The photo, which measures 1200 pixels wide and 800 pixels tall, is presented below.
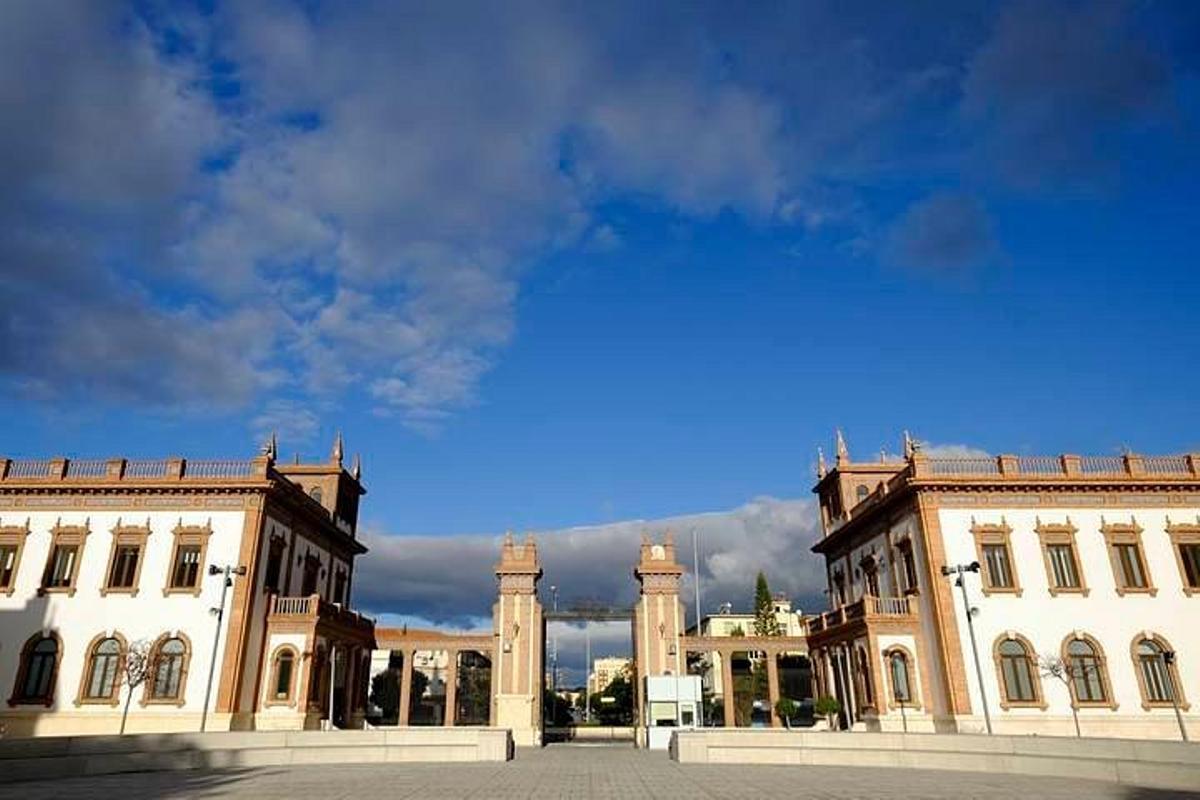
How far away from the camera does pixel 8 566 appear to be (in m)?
32.4

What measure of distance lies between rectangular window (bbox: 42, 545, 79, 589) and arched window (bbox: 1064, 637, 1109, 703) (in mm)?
40969

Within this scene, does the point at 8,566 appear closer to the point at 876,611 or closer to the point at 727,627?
the point at 876,611

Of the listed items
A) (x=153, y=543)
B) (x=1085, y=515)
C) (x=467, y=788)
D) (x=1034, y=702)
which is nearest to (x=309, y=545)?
(x=153, y=543)

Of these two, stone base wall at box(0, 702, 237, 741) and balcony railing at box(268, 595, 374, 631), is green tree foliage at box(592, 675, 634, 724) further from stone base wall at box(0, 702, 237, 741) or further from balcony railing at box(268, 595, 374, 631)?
stone base wall at box(0, 702, 237, 741)

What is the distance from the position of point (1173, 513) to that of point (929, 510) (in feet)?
33.5

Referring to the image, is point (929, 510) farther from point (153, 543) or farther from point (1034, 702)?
point (153, 543)

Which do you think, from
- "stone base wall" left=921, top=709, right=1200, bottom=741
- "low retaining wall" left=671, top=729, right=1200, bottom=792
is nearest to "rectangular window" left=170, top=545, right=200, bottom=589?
"low retaining wall" left=671, top=729, right=1200, bottom=792

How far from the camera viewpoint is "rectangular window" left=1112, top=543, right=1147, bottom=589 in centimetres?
3105

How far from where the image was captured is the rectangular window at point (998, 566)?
3116cm

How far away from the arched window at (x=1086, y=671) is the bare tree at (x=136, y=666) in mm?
36464

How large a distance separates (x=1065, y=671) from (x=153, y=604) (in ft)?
121

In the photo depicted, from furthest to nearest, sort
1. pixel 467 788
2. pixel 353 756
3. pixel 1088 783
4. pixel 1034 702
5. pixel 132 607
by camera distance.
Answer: pixel 132 607 → pixel 1034 702 → pixel 353 756 → pixel 1088 783 → pixel 467 788

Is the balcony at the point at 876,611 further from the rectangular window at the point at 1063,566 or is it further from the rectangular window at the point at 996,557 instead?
the rectangular window at the point at 1063,566

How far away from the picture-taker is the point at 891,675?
32312mm
